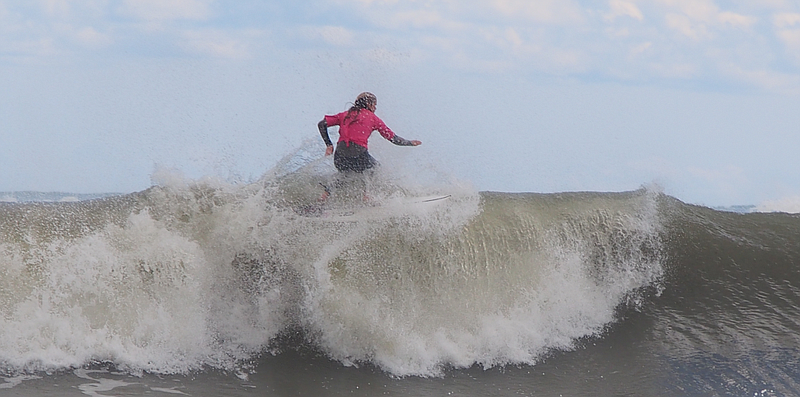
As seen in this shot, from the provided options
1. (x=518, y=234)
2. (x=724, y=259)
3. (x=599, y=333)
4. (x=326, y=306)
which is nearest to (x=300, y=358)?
(x=326, y=306)

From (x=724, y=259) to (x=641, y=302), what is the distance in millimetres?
1581

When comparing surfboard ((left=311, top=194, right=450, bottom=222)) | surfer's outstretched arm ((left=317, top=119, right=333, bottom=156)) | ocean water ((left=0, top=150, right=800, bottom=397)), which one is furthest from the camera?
surfer's outstretched arm ((left=317, top=119, right=333, bottom=156))

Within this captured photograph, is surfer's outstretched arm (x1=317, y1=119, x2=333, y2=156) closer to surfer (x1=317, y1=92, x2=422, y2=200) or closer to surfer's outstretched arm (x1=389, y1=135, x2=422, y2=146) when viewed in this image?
surfer (x1=317, y1=92, x2=422, y2=200)

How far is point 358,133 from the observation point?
757 centimetres

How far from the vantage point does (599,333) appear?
27.3 feet

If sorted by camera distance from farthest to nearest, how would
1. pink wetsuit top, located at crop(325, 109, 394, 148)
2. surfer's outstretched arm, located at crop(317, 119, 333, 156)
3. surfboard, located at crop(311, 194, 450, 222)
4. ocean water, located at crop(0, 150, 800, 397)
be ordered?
surfer's outstretched arm, located at crop(317, 119, 333, 156) → pink wetsuit top, located at crop(325, 109, 394, 148) → surfboard, located at crop(311, 194, 450, 222) → ocean water, located at crop(0, 150, 800, 397)

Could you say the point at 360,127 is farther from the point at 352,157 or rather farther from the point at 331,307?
the point at 331,307

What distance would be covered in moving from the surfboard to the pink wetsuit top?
0.69m

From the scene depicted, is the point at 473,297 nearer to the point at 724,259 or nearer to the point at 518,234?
the point at 518,234

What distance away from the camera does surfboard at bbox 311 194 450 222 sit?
745 centimetres

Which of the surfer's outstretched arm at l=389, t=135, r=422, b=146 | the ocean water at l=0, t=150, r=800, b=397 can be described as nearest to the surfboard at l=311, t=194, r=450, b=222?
the ocean water at l=0, t=150, r=800, b=397

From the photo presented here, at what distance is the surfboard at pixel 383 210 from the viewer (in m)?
7.45

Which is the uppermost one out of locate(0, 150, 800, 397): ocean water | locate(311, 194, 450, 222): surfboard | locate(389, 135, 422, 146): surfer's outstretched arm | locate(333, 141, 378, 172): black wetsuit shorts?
locate(389, 135, 422, 146): surfer's outstretched arm

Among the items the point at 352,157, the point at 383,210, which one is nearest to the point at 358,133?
the point at 352,157
